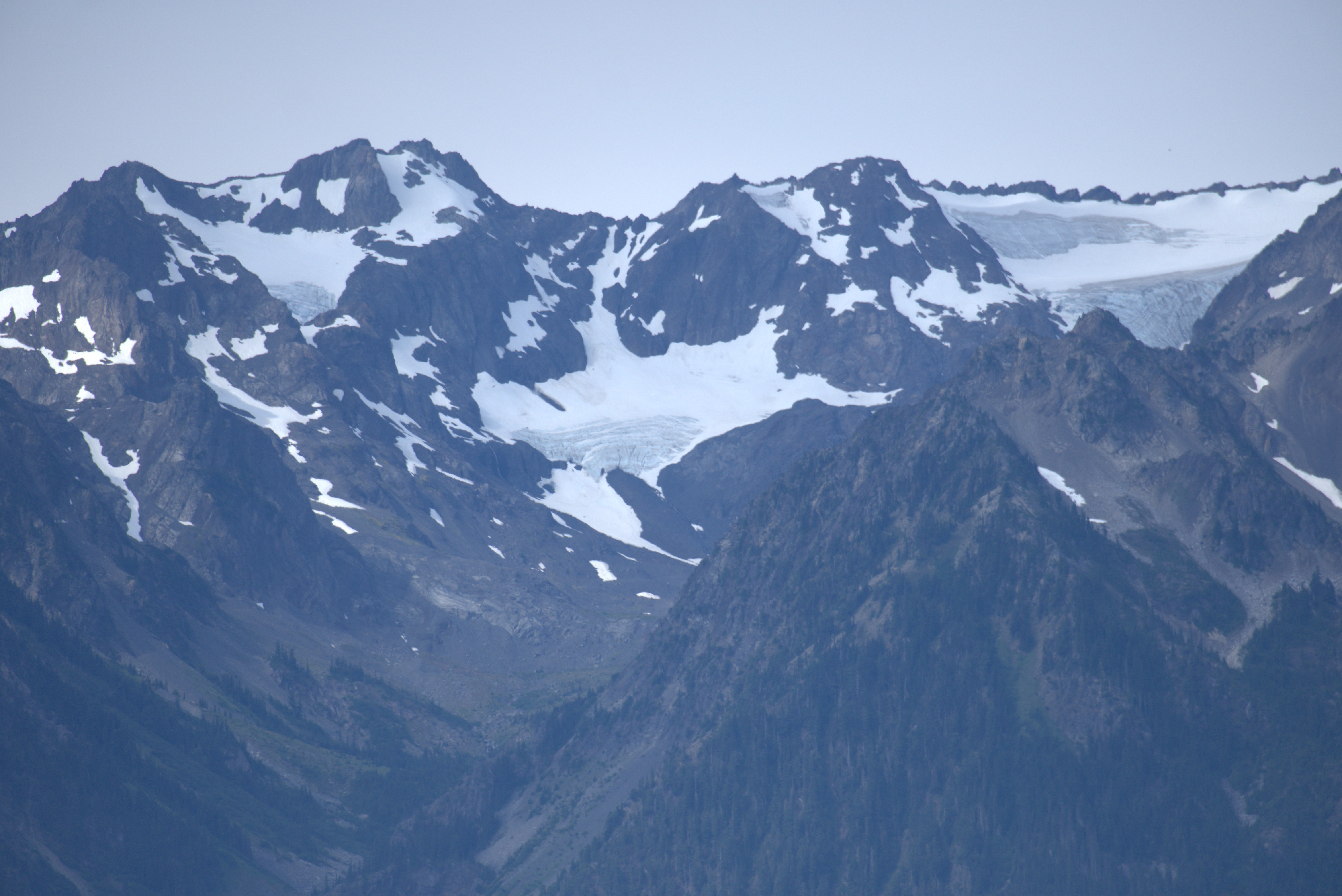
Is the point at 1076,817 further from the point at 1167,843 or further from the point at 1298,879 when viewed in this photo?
the point at 1298,879

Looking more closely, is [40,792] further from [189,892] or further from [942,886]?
[942,886]

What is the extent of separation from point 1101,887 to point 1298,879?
21293 millimetres

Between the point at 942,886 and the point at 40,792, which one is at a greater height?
the point at 40,792

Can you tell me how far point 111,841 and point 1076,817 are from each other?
11526cm

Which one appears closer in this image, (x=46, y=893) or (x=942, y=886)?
(x=46, y=893)

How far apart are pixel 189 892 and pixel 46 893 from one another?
674 inches

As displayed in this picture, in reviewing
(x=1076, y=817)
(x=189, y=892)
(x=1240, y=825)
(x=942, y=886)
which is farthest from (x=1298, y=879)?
(x=189, y=892)

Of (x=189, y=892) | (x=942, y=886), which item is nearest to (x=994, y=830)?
(x=942, y=886)

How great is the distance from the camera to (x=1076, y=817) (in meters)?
198

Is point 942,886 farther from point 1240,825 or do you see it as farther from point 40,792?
point 40,792

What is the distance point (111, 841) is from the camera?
198 metres

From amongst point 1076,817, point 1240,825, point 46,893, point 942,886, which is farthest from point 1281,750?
point 46,893

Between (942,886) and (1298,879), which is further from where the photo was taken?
(942,886)

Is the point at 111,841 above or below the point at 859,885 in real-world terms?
above
